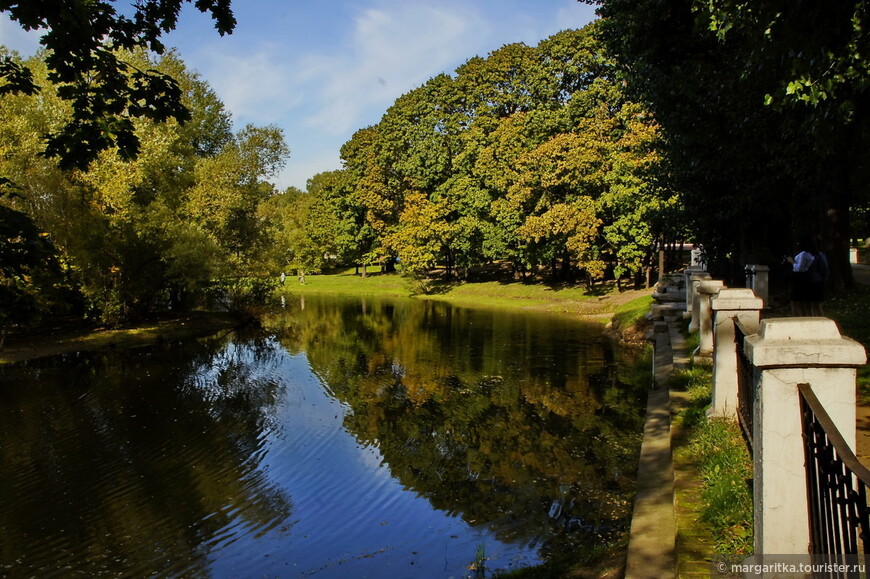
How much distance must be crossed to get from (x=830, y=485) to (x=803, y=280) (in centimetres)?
876

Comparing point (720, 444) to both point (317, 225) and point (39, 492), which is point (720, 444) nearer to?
point (39, 492)

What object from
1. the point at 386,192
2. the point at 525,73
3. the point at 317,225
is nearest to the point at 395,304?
the point at 386,192

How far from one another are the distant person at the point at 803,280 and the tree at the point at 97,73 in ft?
30.8

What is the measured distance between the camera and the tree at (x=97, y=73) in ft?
18.2

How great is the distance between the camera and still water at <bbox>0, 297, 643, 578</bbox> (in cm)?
801

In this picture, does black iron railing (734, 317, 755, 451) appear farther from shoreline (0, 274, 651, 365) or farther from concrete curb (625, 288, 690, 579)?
shoreline (0, 274, 651, 365)

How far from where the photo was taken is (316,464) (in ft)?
37.7

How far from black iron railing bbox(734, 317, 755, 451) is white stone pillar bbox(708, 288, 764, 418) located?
153 millimetres

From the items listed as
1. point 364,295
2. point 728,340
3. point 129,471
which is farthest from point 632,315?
point 364,295

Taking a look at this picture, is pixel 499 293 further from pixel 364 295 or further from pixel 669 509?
pixel 669 509

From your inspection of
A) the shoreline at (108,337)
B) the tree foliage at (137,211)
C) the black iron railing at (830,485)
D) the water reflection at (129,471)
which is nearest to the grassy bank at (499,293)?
the tree foliage at (137,211)

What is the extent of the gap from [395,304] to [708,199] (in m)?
26.4

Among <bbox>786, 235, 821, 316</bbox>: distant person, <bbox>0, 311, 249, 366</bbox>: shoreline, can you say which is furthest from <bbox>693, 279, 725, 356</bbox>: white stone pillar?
<bbox>0, 311, 249, 366</bbox>: shoreline

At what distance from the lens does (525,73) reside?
41.1 meters
